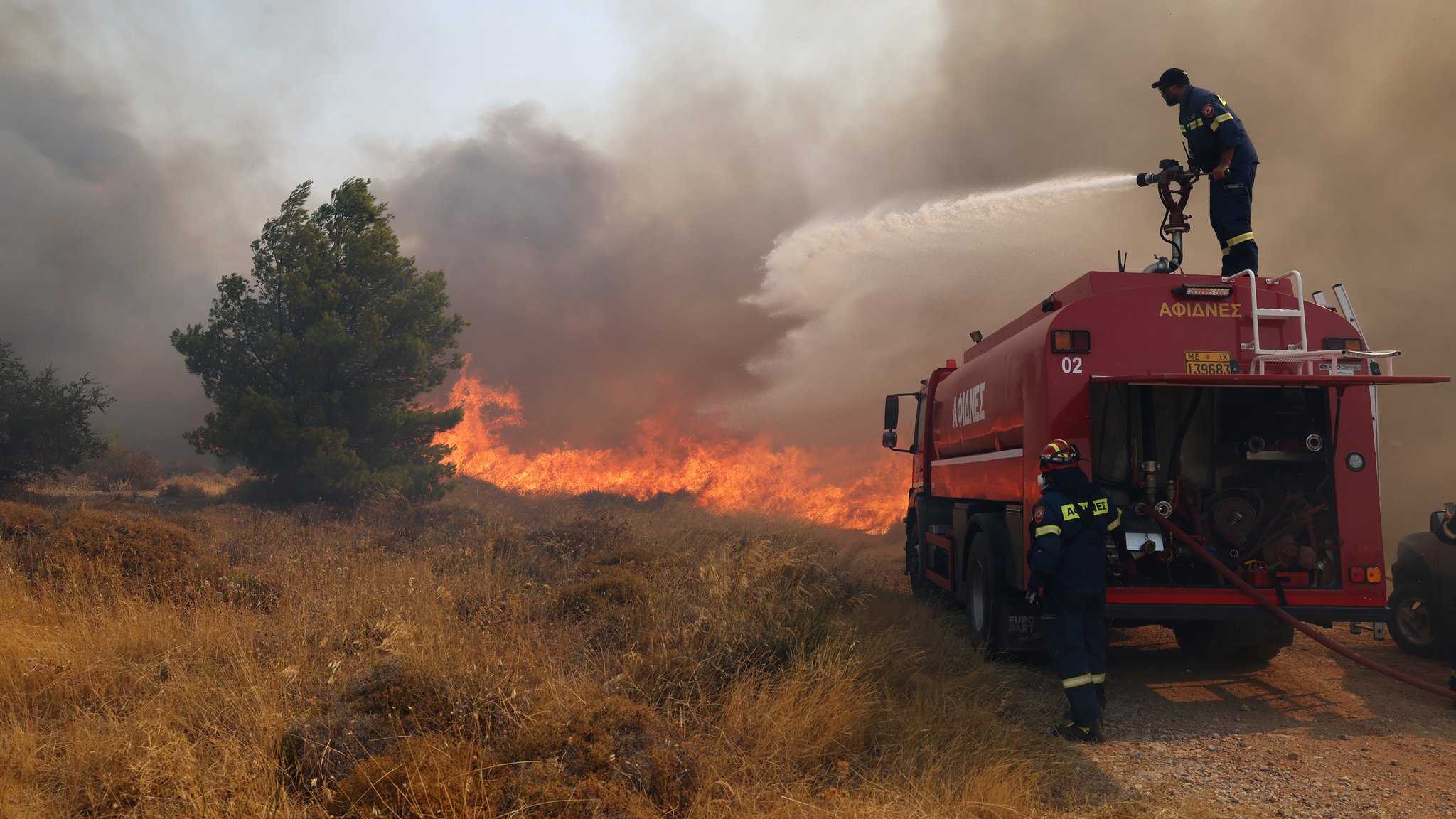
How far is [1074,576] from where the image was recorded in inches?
248

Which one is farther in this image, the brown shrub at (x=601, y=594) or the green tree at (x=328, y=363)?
the green tree at (x=328, y=363)

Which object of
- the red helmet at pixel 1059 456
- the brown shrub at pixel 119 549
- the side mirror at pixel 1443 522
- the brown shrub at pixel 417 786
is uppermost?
the red helmet at pixel 1059 456

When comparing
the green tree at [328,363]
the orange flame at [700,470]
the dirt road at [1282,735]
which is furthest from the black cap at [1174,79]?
the green tree at [328,363]

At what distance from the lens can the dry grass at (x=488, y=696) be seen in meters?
4.12

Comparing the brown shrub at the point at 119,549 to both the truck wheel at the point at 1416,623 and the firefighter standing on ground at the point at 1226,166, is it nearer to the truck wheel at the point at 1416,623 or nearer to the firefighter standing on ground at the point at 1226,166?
the firefighter standing on ground at the point at 1226,166

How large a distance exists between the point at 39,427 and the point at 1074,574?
87.7ft

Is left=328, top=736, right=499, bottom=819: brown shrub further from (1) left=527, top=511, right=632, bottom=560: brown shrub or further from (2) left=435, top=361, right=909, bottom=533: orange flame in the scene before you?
(2) left=435, top=361, right=909, bottom=533: orange flame

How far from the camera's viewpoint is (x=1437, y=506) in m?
17.1

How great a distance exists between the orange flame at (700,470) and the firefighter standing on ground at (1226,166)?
57.1 ft

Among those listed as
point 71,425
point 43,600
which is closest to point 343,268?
point 71,425

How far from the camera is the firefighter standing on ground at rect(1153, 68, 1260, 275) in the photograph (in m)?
8.30

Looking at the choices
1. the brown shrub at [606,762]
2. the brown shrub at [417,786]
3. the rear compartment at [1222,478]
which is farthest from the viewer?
the rear compartment at [1222,478]

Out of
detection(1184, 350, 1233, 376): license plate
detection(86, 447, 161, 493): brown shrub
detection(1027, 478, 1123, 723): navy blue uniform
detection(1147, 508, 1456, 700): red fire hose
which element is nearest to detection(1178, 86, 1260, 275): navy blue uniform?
detection(1184, 350, 1233, 376): license plate

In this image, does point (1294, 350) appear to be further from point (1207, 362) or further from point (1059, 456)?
point (1059, 456)
